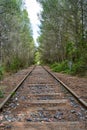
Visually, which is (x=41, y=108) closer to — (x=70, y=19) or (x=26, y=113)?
(x=26, y=113)

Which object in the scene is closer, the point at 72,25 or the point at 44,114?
the point at 44,114

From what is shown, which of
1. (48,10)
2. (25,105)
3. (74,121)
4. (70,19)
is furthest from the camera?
(48,10)

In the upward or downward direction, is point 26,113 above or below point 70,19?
below

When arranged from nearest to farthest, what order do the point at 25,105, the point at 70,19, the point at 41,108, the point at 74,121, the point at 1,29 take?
the point at 74,121
the point at 41,108
the point at 25,105
the point at 1,29
the point at 70,19

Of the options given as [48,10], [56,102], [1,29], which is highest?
[48,10]

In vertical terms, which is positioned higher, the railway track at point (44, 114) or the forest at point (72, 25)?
the forest at point (72, 25)

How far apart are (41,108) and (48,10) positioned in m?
30.7

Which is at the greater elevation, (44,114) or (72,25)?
(72,25)

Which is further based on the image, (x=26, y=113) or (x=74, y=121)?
(x=26, y=113)

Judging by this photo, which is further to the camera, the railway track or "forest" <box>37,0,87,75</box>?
"forest" <box>37,0,87,75</box>

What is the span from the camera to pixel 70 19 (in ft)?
103

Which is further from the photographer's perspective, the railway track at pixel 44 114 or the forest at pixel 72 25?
the forest at pixel 72 25

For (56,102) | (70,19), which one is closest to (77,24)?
(70,19)

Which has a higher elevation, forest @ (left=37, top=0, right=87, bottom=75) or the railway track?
forest @ (left=37, top=0, right=87, bottom=75)
